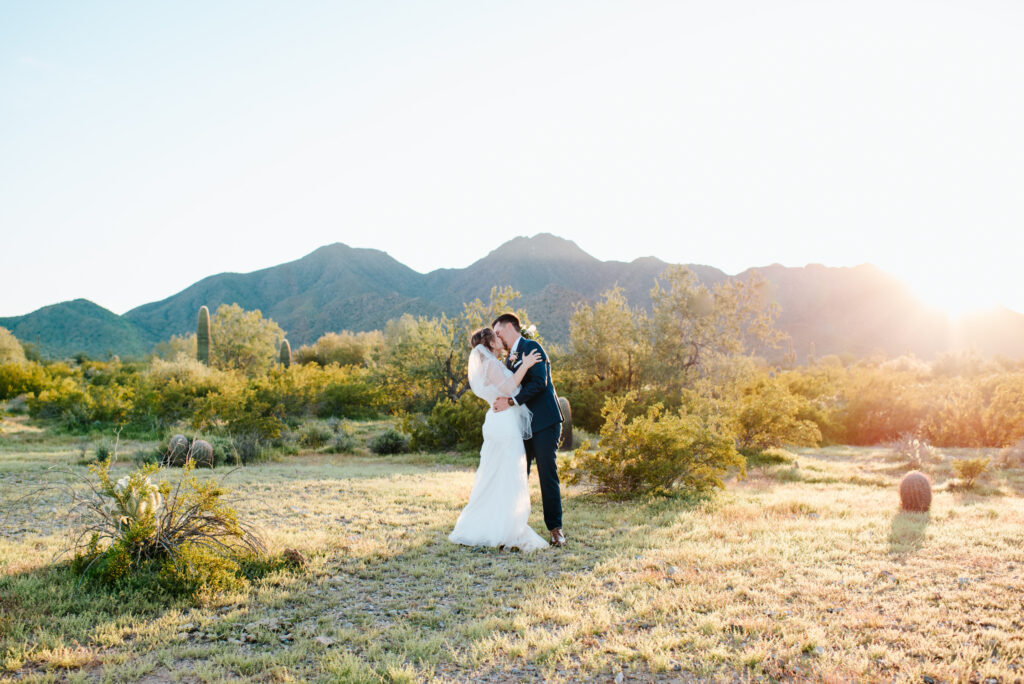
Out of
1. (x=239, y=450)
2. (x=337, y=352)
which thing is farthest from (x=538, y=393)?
(x=337, y=352)

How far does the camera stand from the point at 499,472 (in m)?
5.97

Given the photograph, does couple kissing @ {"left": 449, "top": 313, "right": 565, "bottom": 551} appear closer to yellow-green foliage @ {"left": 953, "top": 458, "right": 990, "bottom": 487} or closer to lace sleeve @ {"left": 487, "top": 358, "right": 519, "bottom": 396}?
lace sleeve @ {"left": 487, "top": 358, "right": 519, "bottom": 396}

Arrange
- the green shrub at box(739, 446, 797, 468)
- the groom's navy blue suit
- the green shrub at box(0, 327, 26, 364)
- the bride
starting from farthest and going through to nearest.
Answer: the green shrub at box(0, 327, 26, 364)
the green shrub at box(739, 446, 797, 468)
the groom's navy blue suit
the bride

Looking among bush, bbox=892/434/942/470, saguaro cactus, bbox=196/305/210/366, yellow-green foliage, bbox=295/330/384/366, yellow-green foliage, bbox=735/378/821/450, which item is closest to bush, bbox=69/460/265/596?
yellow-green foliage, bbox=735/378/821/450

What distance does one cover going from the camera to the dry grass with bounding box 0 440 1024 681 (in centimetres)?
338

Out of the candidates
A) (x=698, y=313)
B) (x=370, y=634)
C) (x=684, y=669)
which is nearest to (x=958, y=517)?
(x=684, y=669)

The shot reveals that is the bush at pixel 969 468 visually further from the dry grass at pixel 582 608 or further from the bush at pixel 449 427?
the bush at pixel 449 427

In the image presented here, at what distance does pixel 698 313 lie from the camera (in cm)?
2469

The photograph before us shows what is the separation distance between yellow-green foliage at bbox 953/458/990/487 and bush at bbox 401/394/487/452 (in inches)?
389

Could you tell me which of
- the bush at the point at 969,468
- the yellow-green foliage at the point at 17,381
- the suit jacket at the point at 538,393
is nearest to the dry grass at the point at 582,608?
the suit jacket at the point at 538,393

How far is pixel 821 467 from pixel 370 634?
37.4 feet

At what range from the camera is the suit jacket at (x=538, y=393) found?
19.3 feet

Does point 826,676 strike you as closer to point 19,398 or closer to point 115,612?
point 115,612

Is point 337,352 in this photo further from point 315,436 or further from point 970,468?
point 970,468
